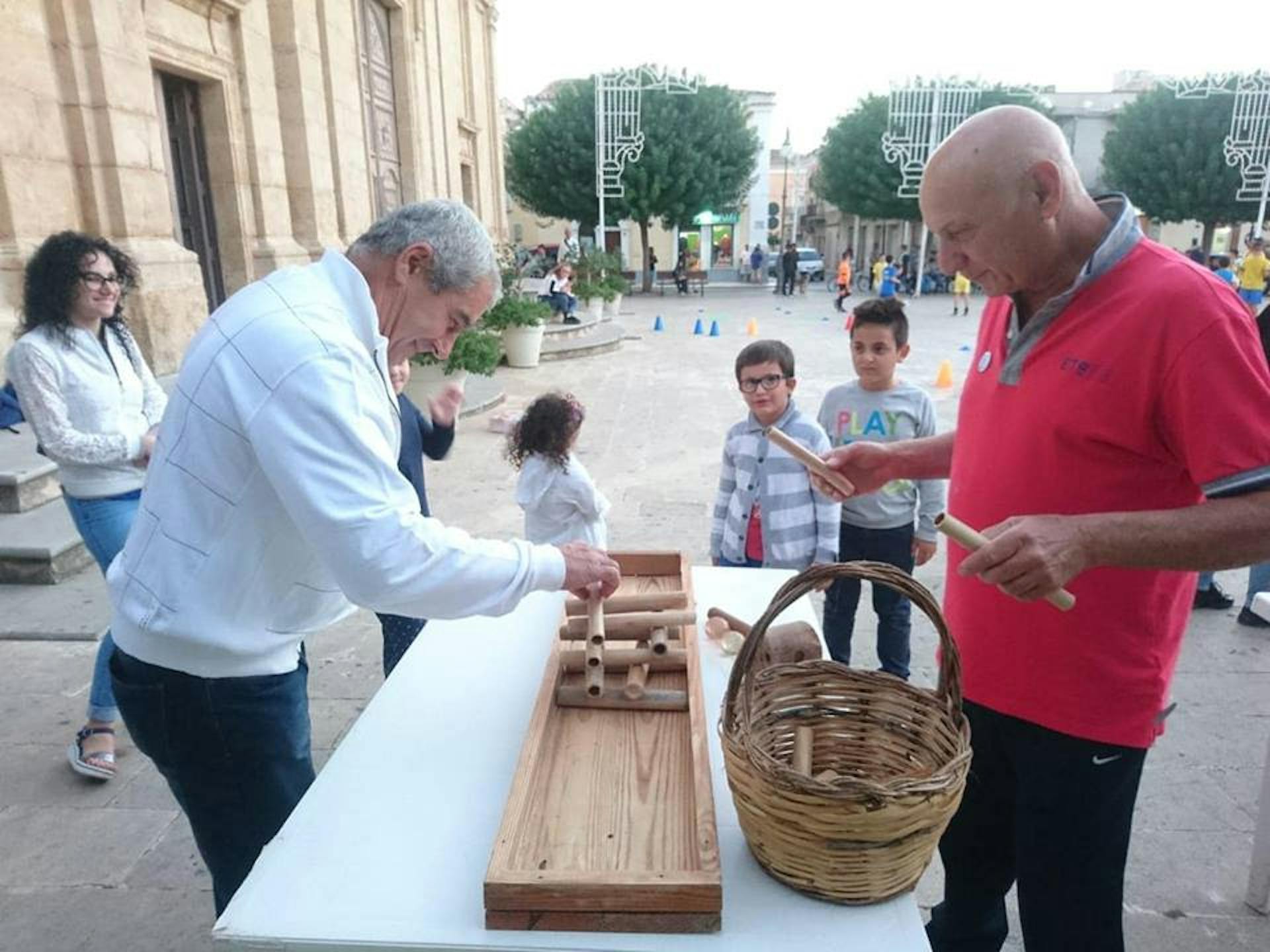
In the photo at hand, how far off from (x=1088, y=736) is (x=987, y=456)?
1.79 feet

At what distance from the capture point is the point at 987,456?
1617 mm

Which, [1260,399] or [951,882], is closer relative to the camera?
[1260,399]

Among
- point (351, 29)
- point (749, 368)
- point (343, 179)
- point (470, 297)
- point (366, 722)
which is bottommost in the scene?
point (366, 722)

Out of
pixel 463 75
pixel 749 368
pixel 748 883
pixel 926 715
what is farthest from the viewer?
pixel 463 75

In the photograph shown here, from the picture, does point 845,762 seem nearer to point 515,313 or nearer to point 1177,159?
point 515,313

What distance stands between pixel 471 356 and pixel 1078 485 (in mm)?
7120

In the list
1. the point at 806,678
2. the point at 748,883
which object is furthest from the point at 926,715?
the point at 748,883

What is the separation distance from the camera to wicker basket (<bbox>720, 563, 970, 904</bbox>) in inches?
42.9

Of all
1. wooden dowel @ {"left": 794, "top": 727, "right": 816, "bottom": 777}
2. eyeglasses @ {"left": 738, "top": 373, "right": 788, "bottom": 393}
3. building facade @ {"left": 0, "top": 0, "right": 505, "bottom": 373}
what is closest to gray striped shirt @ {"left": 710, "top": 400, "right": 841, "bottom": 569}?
eyeglasses @ {"left": 738, "top": 373, "right": 788, "bottom": 393}

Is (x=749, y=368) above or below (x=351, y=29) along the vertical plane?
below

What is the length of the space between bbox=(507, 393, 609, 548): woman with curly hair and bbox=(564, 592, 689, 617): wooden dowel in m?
1.27

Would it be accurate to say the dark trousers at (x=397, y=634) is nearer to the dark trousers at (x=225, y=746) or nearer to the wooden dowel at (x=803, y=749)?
the dark trousers at (x=225, y=746)

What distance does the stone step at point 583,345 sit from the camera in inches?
525

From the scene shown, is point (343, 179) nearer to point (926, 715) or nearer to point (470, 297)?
point (470, 297)
